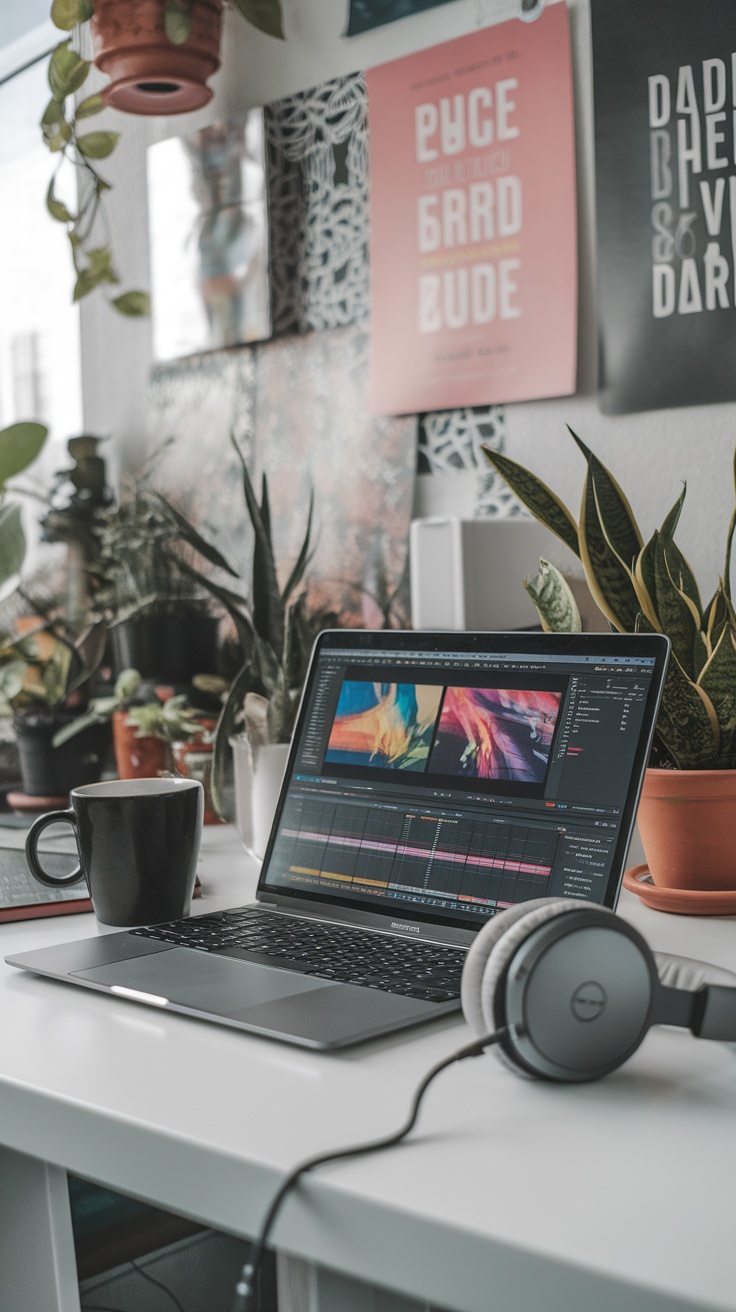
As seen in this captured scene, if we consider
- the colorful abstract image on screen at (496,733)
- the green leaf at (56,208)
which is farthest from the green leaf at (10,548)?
the colorful abstract image on screen at (496,733)

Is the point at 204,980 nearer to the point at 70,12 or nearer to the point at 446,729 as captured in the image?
the point at 446,729

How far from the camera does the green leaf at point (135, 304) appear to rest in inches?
61.5

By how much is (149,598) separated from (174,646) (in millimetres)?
101

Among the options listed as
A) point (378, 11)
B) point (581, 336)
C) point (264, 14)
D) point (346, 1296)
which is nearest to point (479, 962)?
point (346, 1296)

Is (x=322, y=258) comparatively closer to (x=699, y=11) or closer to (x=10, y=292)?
(x=699, y=11)

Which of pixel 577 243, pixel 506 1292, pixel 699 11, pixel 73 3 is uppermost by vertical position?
pixel 73 3

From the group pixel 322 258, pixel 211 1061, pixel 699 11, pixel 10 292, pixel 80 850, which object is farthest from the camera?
pixel 10 292

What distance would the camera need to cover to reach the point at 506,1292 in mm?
376

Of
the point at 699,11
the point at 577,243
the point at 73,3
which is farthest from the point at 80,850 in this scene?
the point at 73,3

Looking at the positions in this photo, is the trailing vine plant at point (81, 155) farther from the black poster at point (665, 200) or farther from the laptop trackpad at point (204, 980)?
the laptop trackpad at point (204, 980)

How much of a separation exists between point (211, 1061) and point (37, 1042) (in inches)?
3.7

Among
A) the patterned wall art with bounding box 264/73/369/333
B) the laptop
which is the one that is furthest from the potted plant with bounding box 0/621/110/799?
the laptop

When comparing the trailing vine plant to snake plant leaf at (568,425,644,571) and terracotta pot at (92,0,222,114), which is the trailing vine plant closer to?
terracotta pot at (92,0,222,114)

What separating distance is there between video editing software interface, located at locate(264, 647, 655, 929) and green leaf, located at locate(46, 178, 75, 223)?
0.93m
